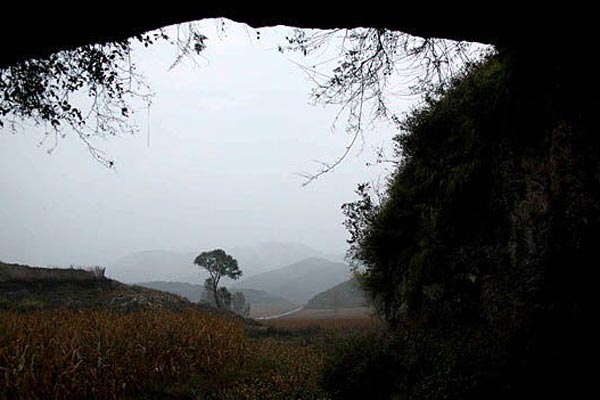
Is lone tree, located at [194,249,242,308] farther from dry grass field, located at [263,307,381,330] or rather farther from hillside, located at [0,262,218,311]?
hillside, located at [0,262,218,311]

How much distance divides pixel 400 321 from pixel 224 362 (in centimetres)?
493

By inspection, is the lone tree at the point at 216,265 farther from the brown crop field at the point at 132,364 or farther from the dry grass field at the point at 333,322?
the brown crop field at the point at 132,364

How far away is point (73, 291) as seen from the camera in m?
26.0

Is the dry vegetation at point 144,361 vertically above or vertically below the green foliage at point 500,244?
below

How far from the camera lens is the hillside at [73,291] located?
882 inches

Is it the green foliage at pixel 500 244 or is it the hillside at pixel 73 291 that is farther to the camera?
the hillside at pixel 73 291

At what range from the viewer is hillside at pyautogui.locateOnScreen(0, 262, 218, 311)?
73.5ft

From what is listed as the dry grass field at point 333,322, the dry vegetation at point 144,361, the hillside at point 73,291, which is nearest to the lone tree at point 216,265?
the dry grass field at point 333,322

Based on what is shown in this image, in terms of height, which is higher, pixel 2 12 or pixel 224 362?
pixel 2 12

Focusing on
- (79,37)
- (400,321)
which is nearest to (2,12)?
(79,37)

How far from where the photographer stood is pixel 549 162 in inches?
171

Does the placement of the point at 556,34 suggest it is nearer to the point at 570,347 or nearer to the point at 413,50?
the point at 413,50

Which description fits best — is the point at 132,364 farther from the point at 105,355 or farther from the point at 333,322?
the point at 333,322

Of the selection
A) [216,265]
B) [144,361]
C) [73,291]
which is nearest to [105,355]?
[144,361]
